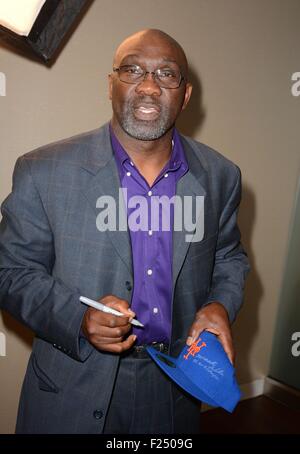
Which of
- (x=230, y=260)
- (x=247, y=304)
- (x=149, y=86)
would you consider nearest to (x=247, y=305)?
(x=247, y=304)

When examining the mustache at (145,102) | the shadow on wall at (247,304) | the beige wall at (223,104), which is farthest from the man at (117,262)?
the shadow on wall at (247,304)

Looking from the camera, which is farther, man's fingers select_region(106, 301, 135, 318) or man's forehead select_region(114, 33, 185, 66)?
man's forehead select_region(114, 33, 185, 66)

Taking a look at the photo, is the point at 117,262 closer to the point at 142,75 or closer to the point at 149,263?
the point at 149,263

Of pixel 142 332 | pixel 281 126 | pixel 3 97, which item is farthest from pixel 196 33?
pixel 142 332

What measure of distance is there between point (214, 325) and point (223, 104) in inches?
61.5

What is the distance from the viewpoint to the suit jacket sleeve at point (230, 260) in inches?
59.5

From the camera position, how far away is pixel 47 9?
1525 millimetres

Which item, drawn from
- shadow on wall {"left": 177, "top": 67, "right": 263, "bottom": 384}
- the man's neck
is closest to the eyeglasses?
the man's neck

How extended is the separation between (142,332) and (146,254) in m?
0.22

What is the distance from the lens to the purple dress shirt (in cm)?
137

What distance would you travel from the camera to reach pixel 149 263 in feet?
4.53

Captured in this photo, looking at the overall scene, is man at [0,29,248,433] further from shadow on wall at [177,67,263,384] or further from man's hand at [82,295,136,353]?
shadow on wall at [177,67,263,384]

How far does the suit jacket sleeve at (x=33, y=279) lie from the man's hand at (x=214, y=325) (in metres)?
0.28

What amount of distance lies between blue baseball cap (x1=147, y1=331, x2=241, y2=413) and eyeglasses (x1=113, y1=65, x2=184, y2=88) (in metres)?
0.72
